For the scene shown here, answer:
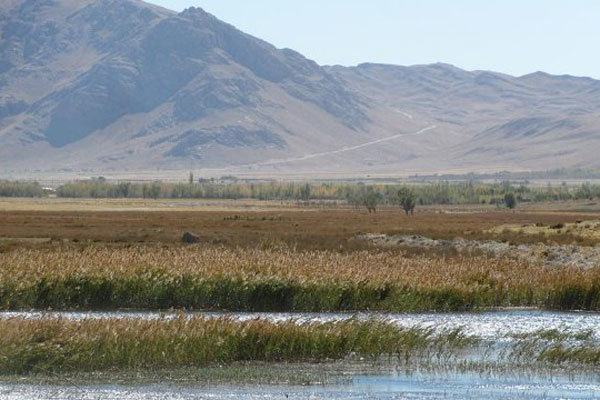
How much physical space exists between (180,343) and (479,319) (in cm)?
1502

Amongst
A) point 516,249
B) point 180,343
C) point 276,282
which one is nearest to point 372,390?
point 180,343

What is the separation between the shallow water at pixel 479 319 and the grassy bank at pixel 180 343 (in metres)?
3.32

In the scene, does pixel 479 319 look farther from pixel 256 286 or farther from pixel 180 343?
pixel 180 343

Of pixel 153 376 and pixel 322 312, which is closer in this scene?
pixel 153 376

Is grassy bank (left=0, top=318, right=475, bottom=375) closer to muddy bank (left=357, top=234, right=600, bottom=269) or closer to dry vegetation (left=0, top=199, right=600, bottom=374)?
dry vegetation (left=0, top=199, right=600, bottom=374)

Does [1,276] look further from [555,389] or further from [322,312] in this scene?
A: [555,389]

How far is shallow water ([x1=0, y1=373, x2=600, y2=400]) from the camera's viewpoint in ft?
98.2

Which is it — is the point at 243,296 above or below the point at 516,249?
above

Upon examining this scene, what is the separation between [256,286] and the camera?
45875 mm

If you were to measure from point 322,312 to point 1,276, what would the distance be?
1188cm

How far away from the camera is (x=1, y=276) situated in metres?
44.8

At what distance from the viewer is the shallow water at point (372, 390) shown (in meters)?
29.9

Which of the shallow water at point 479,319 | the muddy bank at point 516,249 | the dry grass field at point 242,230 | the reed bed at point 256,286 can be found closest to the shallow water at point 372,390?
the shallow water at point 479,319

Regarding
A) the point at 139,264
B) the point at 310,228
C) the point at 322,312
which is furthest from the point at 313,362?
the point at 310,228
